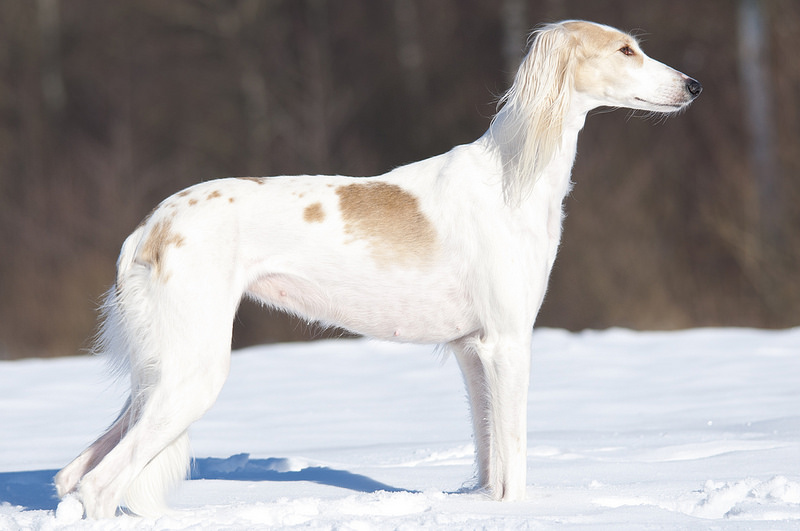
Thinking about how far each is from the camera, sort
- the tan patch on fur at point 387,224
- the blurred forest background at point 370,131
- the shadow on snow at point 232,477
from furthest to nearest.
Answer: the blurred forest background at point 370,131 → the shadow on snow at point 232,477 → the tan patch on fur at point 387,224

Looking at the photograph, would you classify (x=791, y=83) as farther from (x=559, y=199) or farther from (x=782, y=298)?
(x=559, y=199)

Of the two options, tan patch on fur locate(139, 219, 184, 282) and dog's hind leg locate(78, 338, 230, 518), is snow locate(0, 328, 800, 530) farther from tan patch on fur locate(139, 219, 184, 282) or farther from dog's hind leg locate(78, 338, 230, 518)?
tan patch on fur locate(139, 219, 184, 282)

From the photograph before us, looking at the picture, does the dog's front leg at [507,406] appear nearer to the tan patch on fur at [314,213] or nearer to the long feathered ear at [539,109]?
the long feathered ear at [539,109]

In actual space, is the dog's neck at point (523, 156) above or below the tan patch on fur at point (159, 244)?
above

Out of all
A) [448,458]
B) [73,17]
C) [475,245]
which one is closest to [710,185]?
[448,458]

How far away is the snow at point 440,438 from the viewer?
11.5 ft

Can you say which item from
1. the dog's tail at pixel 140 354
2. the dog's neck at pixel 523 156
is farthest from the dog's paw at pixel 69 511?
the dog's neck at pixel 523 156

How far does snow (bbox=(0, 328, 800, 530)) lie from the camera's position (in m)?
3.51

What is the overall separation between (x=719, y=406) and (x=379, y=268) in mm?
3107

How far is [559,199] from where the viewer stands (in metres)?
3.92

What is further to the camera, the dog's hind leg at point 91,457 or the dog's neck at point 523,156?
the dog's neck at point 523,156

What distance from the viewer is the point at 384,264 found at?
3.73 m

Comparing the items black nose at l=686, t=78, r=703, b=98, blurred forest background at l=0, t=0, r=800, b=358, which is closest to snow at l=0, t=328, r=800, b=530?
black nose at l=686, t=78, r=703, b=98

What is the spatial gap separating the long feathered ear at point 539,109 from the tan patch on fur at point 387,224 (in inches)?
13.9
